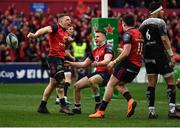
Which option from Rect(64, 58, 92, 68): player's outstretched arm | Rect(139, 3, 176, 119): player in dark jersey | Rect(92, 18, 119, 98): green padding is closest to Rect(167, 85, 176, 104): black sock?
Rect(139, 3, 176, 119): player in dark jersey

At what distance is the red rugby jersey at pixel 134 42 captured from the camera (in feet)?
52.1

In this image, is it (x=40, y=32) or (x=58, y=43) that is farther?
(x=58, y=43)

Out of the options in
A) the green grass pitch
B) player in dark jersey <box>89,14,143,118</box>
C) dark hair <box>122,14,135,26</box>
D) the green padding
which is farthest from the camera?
the green padding

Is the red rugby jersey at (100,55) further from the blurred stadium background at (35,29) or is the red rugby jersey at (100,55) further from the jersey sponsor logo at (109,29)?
the blurred stadium background at (35,29)

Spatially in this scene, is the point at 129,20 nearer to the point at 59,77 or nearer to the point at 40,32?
the point at 40,32

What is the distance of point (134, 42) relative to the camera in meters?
16.0

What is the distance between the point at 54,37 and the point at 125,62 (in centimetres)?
202

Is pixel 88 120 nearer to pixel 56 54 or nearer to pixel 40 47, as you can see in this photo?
pixel 56 54

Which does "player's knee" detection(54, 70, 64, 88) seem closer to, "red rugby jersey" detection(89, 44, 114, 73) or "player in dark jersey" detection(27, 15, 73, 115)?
"player in dark jersey" detection(27, 15, 73, 115)

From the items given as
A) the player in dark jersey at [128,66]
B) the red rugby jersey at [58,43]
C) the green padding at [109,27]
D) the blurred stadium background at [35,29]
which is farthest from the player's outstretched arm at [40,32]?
the blurred stadium background at [35,29]

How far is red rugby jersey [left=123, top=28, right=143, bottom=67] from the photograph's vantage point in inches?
626

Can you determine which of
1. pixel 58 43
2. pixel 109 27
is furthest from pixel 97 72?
pixel 109 27

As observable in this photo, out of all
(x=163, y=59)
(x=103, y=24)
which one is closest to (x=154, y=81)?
(x=163, y=59)

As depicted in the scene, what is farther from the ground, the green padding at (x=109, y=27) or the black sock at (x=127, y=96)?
the green padding at (x=109, y=27)
